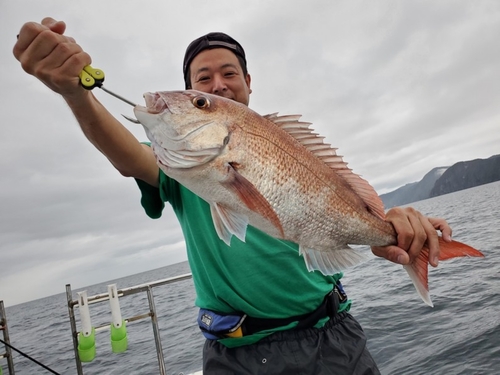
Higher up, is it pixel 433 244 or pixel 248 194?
pixel 248 194

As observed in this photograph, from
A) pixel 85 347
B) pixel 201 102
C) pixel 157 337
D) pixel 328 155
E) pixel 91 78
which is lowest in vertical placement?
pixel 157 337

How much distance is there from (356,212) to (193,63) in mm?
1813

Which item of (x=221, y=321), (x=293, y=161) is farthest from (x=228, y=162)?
(x=221, y=321)

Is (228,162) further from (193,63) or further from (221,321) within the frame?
(193,63)

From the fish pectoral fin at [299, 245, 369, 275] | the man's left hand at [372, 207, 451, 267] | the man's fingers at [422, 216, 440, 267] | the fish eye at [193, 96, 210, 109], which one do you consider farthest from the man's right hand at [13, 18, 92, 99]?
the man's fingers at [422, 216, 440, 267]

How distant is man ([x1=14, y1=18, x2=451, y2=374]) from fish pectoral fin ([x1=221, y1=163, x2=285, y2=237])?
61cm

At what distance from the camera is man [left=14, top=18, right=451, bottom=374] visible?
224 centimetres

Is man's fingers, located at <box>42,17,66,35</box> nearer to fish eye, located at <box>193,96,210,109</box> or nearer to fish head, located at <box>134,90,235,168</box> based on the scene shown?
fish head, located at <box>134,90,235,168</box>

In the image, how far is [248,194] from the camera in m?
1.85

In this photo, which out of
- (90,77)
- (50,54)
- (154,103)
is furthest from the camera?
(154,103)

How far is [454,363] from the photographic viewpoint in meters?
5.96

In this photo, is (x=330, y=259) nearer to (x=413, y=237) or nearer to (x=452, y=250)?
(x=413, y=237)

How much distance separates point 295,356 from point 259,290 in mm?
478

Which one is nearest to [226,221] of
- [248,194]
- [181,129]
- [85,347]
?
[248,194]
